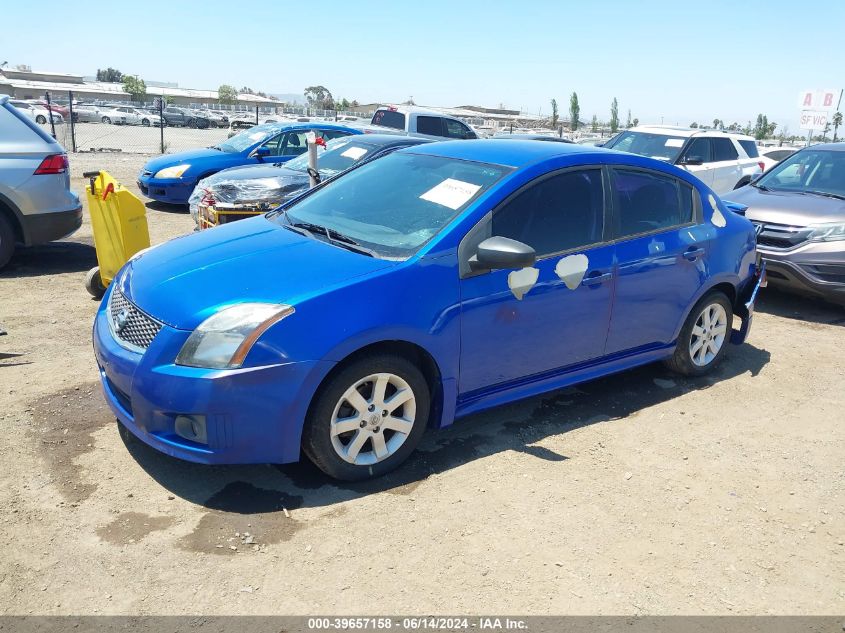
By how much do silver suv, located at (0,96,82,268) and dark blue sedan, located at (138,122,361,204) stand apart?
13.4 ft

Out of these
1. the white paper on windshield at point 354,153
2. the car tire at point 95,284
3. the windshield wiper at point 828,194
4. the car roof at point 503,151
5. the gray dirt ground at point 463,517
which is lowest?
the gray dirt ground at point 463,517

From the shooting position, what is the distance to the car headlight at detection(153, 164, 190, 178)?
11.6 meters

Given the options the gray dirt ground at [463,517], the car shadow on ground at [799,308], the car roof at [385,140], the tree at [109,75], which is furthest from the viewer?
the tree at [109,75]

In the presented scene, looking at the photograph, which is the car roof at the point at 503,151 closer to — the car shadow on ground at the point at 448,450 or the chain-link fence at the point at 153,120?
the car shadow on ground at the point at 448,450

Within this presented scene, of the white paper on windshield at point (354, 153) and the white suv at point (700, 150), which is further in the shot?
the white suv at point (700, 150)

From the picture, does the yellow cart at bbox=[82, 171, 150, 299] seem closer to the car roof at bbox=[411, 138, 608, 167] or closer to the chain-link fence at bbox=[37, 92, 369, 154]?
the car roof at bbox=[411, 138, 608, 167]

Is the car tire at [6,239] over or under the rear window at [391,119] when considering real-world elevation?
under

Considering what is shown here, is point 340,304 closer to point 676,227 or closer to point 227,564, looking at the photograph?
point 227,564

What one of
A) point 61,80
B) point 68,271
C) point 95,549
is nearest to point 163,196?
point 68,271

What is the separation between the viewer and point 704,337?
5332 millimetres

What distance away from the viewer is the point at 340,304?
3.38 metres

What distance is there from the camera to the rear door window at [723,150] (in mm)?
12711

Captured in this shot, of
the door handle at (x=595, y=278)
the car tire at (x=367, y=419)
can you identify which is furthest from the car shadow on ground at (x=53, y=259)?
the door handle at (x=595, y=278)

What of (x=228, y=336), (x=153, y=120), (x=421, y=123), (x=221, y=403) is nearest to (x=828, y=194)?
(x=228, y=336)
